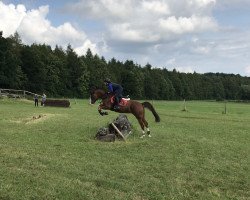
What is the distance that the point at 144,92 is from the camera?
162 m

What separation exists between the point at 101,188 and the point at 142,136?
36.9 ft

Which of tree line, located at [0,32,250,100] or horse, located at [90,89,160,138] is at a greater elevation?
tree line, located at [0,32,250,100]

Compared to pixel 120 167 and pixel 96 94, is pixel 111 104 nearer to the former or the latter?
pixel 96 94

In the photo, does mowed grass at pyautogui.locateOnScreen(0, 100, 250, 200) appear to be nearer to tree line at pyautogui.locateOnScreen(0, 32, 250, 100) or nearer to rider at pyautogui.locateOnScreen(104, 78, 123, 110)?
rider at pyautogui.locateOnScreen(104, 78, 123, 110)

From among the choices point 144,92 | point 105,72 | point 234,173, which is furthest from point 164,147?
point 144,92

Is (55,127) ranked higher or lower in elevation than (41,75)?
lower

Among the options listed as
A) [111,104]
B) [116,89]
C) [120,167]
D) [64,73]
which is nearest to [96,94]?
[111,104]

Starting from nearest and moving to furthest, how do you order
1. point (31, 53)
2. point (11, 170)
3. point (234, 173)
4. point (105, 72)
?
point (11, 170) → point (234, 173) → point (31, 53) → point (105, 72)

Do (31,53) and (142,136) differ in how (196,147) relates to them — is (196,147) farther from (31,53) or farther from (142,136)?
(31,53)

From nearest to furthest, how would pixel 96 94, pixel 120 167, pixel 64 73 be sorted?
pixel 120 167
pixel 96 94
pixel 64 73

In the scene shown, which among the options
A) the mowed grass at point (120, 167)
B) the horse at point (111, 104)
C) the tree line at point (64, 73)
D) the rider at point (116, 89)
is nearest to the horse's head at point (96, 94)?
the horse at point (111, 104)

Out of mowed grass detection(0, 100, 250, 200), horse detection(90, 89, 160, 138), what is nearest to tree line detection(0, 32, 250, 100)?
horse detection(90, 89, 160, 138)

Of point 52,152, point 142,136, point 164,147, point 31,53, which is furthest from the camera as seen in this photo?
point 31,53

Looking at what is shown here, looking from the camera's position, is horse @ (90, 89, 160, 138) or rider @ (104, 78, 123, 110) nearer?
rider @ (104, 78, 123, 110)
